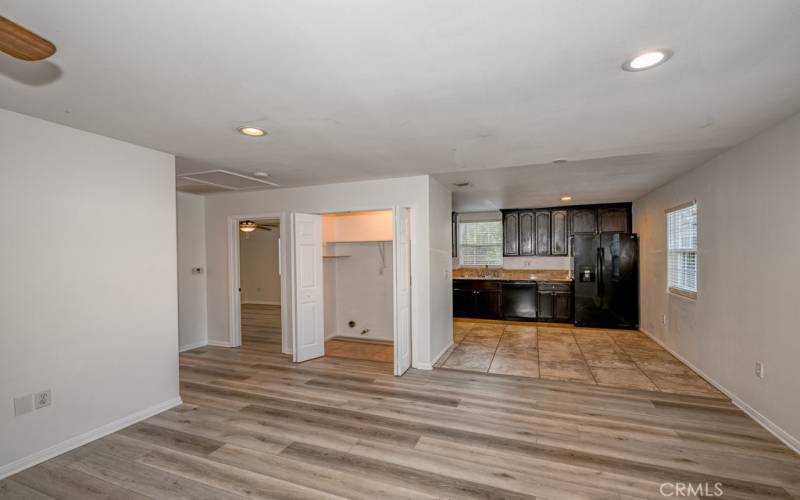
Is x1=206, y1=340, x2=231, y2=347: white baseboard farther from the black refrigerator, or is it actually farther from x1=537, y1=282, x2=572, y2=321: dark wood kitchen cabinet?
the black refrigerator

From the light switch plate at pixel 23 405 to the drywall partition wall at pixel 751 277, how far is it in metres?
5.30

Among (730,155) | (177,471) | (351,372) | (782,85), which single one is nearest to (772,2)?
(782,85)

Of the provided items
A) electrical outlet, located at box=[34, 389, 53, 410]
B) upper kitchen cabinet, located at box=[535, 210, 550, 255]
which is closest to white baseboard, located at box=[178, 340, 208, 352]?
electrical outlet, located at box=[34, 389, 53, 410]

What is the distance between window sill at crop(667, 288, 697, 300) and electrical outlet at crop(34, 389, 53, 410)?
6158 millimetres

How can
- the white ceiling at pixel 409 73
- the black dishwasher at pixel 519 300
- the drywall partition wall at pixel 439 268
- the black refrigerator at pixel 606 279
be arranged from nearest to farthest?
the white ceiling at pixel 409 73 → the drywall partition wall at pixel 439 268 → the black refrigerator at pixel 606 279 → the black dishwasher at pixel 519 300

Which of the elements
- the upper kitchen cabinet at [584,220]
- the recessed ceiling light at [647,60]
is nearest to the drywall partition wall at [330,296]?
the recessed ceiling light at [647,60]

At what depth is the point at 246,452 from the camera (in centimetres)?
255

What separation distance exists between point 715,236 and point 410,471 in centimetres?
373

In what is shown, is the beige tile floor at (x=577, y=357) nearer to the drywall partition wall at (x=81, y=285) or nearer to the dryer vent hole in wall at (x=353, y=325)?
the dryer vent hole in wall at (x=353, y=325)

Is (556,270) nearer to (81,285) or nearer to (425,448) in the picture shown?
(425,448)

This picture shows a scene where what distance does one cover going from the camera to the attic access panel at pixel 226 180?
4.08 metres

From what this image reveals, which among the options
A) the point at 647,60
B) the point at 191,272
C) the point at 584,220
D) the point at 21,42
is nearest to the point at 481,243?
the point at 584,220

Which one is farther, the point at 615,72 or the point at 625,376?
the point at 625,376

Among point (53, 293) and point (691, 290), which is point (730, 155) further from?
point (53, 293)
